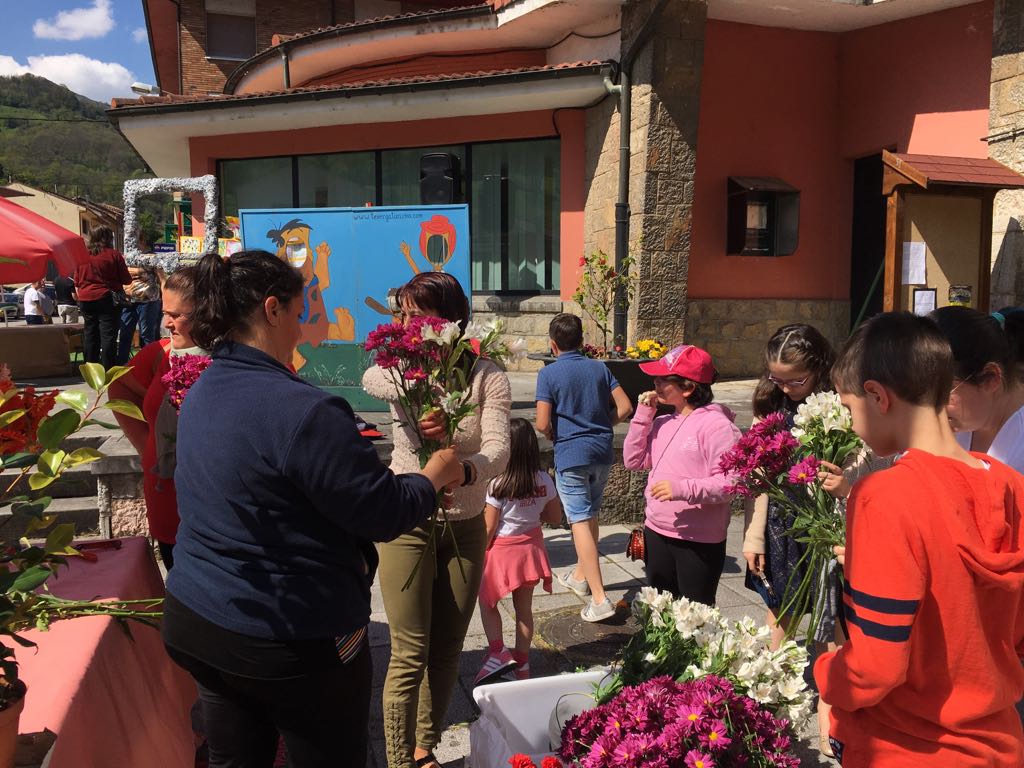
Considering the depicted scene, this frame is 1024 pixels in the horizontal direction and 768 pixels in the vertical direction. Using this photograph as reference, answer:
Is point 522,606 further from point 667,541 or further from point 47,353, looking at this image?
point 47,353

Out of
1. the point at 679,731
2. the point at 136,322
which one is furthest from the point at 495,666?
the point at 136,322

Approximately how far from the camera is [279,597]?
1.75 metres

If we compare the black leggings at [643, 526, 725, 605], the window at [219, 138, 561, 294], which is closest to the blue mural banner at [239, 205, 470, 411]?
the black leggings at [643, 526, 725, 605]

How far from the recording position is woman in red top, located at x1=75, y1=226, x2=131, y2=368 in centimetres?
910

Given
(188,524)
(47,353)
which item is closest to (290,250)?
(188,524)

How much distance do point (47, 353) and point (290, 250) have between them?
621 cm

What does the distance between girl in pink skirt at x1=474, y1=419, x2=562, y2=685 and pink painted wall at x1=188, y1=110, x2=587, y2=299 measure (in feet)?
27.7

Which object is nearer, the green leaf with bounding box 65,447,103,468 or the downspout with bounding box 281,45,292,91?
the green leaf with bounding box 65,447,103,468

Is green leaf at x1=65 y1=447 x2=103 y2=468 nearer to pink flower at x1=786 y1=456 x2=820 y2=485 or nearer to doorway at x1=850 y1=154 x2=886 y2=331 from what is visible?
pink flower at x1=786 y1=456 x2=820 y2=485

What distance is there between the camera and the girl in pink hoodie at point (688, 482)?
333 cm

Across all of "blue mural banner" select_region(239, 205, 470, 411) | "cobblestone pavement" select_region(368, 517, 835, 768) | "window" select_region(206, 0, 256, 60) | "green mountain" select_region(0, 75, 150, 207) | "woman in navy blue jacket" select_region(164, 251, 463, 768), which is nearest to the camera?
"woman in navy blue jacket" select_region(164, 251, 463, 768)

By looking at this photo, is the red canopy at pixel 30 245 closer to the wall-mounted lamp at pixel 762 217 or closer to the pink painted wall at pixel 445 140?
the wall-mounted lamp at pixel 762 217

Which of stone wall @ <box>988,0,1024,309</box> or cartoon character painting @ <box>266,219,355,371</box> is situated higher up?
stone wall @ <box>988,0,1024,309</box>

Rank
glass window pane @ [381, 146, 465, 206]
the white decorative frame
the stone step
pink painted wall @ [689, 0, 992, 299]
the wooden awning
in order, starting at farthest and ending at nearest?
glass window pane @ [381, 146, 465, 206] < pink painted wall @ [689, 0, 992, 299] < the white decorative frame < the wooden awning < the stone step
